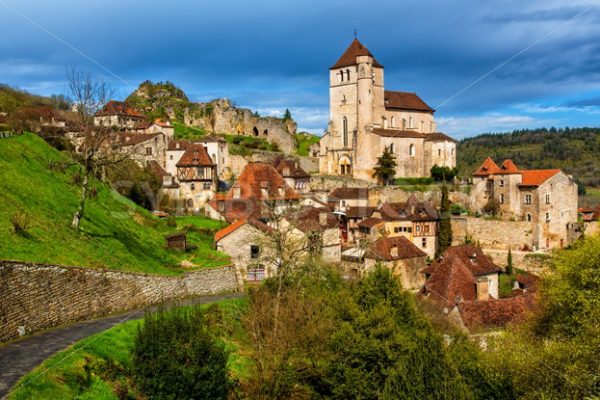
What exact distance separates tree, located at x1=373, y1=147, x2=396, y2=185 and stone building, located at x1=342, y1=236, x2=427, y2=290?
63.2ft

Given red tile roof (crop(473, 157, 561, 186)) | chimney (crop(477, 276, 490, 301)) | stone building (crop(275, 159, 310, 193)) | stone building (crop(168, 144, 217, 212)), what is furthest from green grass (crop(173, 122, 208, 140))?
chimney (crop(477, 276, 490, 301))

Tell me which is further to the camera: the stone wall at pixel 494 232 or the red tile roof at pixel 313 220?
the stone wall at pixel 494 232

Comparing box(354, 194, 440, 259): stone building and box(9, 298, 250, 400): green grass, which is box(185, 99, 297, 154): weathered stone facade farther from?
box(9, 298, 250, 400): green grass

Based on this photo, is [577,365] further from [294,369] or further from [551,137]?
[551,137]

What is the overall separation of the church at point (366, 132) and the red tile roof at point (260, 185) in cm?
1669

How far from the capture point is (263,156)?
7131 centimetres

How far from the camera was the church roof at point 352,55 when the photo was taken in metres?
69.4

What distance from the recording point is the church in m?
68.2

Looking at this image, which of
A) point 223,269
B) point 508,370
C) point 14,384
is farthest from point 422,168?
point 14,384

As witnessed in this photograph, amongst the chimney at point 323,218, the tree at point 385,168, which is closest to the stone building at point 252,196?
the chimney at point 323,218

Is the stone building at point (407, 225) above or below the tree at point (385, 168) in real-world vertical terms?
below

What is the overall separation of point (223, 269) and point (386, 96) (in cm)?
4742

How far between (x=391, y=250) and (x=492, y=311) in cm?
1518

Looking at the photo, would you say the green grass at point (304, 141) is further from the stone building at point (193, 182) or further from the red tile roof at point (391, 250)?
the red tile roof at point (391, 250)
